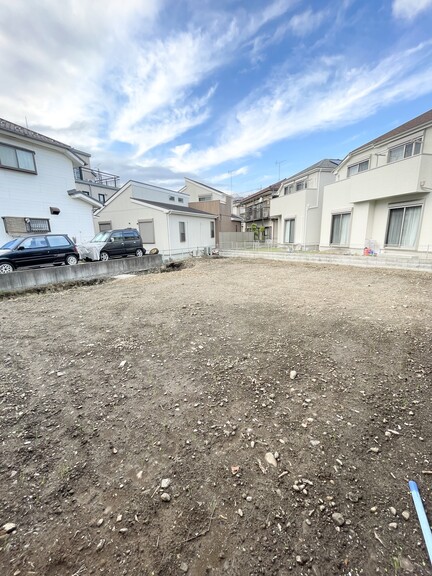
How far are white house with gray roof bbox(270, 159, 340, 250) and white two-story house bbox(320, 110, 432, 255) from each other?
1.49m

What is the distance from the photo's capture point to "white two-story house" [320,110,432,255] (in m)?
8.66

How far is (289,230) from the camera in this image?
16047 millimetres

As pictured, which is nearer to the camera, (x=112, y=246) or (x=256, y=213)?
(x=112, y=246)

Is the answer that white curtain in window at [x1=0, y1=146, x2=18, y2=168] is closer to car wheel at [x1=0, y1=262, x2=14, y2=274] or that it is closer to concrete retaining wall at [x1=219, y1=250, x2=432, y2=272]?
car wheel at [x1=0, y1=262, x2=14, y2=274]

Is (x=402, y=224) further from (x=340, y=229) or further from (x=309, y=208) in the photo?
(x=309, y=208)

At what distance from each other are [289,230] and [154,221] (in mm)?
8370

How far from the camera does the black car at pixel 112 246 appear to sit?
10883mm

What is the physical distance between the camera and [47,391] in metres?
2.47

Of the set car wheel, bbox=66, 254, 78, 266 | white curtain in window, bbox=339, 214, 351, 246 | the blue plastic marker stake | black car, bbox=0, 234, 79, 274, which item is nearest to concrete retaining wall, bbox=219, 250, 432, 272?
white curtain in window, bbox=339, 214, 351, 246

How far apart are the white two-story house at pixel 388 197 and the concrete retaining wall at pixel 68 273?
928 centimetres

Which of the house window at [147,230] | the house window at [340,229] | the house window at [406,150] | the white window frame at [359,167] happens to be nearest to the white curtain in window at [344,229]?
the house window at [340,229]

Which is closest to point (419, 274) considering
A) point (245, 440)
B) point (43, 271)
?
point (245, 440)

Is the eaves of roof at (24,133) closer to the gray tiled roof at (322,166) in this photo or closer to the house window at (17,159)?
the house window at (17,159)

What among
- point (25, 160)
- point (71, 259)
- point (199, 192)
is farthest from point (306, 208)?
point (199, 192)
